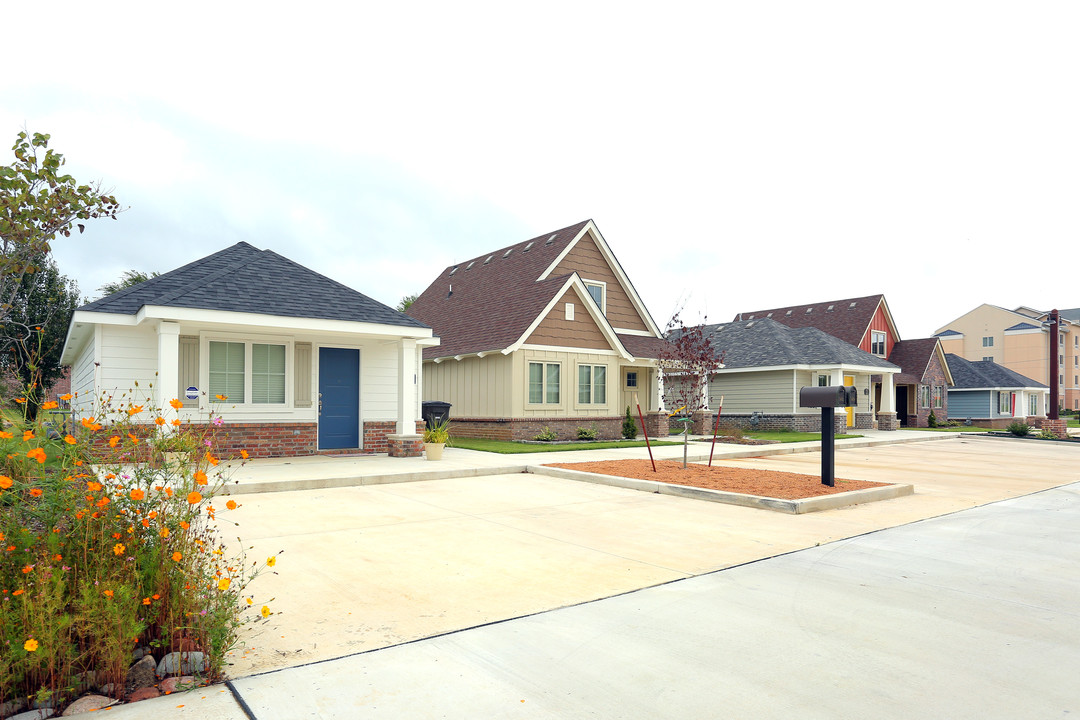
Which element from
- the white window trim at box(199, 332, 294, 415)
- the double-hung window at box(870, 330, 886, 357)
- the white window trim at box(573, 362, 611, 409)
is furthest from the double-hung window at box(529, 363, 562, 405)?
the double-hung window at box(870, 330, 886, 357)

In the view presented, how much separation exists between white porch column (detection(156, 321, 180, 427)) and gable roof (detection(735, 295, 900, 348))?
35.8 metres

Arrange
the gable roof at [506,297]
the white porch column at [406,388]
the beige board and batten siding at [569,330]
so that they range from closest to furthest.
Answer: the white porch column at [406,388] → the beige board and batten siding at [569,330] → the gable roof at [506,297]

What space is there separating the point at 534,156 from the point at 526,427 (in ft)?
27.9

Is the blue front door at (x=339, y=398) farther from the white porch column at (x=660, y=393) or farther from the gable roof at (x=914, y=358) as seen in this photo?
the gable roof at (x=914, y=358)

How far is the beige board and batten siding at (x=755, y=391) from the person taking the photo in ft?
101

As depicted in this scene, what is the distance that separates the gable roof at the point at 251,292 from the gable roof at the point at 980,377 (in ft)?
144

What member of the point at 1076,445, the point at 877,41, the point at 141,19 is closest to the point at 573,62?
the point at 877,41

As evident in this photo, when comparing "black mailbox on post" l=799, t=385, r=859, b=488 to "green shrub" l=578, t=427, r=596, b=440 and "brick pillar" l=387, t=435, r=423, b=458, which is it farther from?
"green shrub" l=578, t=427, r=596, b=440

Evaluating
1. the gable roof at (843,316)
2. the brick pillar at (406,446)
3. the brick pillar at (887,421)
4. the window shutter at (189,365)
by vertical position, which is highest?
the gable roof at (843,316)

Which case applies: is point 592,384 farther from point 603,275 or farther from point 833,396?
point 833,396

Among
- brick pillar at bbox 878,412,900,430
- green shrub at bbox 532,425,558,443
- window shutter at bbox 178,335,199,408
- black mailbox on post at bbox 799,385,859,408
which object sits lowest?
brick pillar at bbox 878,412,900,430

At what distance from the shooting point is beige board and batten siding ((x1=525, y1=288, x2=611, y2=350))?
21375 millimetres

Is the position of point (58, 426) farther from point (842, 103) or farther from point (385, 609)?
point (842, 103)

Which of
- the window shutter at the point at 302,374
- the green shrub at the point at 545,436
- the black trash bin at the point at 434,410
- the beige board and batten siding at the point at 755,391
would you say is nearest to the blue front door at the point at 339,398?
the window shutter at the point at 302,374
